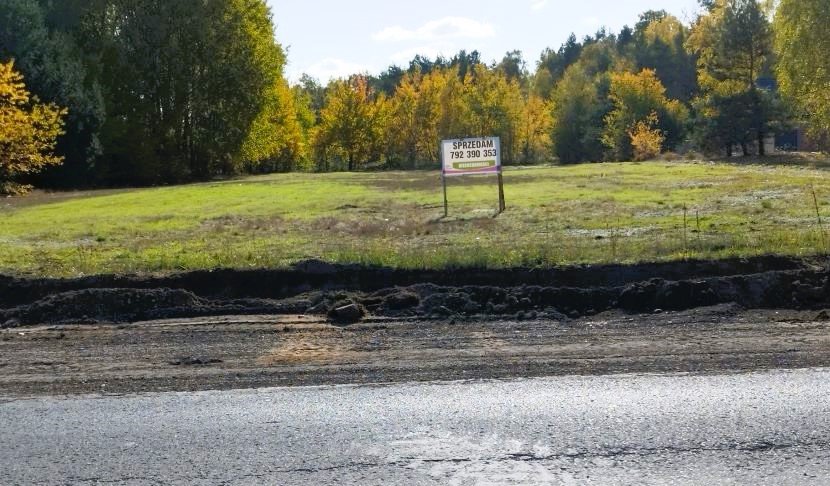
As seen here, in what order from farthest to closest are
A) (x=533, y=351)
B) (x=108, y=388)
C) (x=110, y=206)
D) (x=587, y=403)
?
(x=110, y=206)
(x=533, y=351)
(x=108, y=388)
(x=587, y=403)

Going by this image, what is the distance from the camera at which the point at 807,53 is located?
43.1 meters

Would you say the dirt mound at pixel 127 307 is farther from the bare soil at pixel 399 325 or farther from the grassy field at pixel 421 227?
the grassy field at pixel 421 227

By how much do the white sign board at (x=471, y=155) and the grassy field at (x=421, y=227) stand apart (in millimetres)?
1227

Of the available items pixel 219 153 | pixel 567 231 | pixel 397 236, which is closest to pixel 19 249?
pixel 397 236

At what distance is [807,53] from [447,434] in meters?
43.7

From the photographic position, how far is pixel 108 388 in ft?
24.4

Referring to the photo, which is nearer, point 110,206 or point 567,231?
point 567,231

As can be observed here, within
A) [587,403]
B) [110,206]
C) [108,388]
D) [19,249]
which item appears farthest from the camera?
[110,206]

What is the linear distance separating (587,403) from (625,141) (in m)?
69.6

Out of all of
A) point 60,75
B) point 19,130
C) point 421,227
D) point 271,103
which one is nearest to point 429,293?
point 421,227

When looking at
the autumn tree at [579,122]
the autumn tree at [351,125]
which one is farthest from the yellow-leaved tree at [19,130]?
the autumn tree at [579,122]

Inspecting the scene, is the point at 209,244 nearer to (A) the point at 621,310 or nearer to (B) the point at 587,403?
(A) the point at 621,310

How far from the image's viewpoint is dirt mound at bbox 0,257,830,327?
10609 mm

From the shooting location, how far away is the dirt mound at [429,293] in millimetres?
10609
